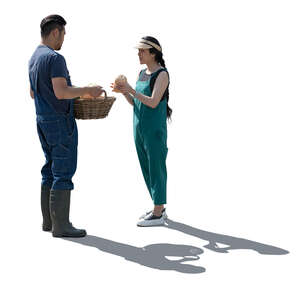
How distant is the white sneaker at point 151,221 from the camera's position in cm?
714

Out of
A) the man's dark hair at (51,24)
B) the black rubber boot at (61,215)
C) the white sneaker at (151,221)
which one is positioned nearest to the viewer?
the man's dark hair at (51,24)

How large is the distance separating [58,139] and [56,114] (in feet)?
0.89

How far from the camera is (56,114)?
645cm

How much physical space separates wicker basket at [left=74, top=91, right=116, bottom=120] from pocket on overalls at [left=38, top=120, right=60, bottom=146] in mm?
289

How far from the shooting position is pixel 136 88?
7.08 metres

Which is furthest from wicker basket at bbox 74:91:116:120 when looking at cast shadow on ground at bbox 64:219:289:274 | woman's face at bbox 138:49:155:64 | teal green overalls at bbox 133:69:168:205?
cast shadow on ground at bbox 64:219:289:274

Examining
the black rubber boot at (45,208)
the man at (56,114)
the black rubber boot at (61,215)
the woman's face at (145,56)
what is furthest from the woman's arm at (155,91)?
the black rubber boot at (45,208)

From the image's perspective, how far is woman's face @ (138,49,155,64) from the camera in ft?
22.7

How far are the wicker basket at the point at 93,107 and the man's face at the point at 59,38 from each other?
1.99ft

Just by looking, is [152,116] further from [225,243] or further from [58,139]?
[225,243]

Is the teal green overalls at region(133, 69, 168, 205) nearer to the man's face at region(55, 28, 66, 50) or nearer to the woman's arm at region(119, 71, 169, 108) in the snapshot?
the woman's arm at region(119, 71, 169, 108)

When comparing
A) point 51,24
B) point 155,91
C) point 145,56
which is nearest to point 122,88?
point 155,91

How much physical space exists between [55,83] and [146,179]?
68.6 inches

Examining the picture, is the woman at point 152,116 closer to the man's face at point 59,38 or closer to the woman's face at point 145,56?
the woman's face at point 145,56
